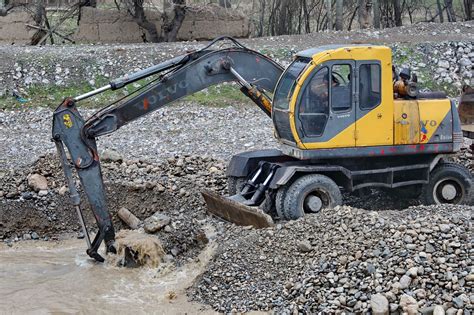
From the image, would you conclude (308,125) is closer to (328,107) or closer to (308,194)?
(328,107)

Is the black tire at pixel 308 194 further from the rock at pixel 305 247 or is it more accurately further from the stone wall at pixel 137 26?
the stone wall at pixel 137 26

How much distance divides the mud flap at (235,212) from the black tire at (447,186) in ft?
8.84

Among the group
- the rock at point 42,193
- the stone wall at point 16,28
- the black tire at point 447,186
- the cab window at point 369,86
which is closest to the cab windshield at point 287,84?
the cab window at point 369,86

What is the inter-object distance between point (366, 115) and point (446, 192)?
A: 1.88m

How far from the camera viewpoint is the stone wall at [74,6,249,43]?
20.6 meters

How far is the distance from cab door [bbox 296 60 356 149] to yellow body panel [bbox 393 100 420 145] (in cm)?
66

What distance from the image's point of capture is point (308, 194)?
1016 cm

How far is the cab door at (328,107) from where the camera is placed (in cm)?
1012

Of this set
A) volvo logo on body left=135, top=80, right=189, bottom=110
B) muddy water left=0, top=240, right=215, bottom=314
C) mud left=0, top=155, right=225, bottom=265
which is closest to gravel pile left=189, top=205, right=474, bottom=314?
muddy water left=0, top=240, right=215, bottom=314

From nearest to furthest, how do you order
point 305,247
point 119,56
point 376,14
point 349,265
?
point 349,265 → point 305,247 → point 119,56 → point 376,14

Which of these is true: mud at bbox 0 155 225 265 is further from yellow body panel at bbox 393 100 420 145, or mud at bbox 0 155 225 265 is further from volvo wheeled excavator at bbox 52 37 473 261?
yellow body panel at bbox 393 100 420 145

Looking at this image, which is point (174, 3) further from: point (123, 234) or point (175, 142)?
point (123, 234)

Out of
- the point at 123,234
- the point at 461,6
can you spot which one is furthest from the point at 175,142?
the point at 461,6

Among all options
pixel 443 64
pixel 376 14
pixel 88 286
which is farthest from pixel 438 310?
pixel 376 14
